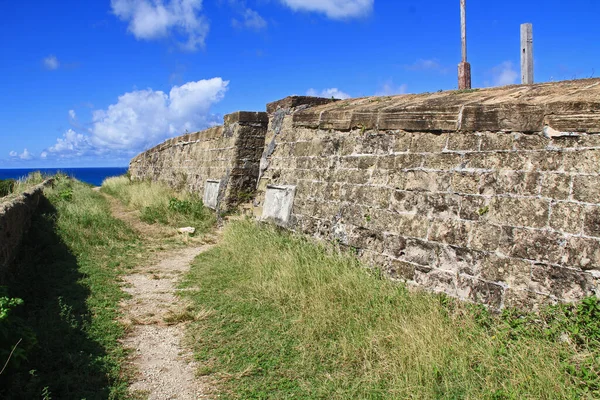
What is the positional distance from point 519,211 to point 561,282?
2.18 feet

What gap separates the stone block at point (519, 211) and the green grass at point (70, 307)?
11.1ft

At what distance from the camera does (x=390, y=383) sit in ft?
11.2

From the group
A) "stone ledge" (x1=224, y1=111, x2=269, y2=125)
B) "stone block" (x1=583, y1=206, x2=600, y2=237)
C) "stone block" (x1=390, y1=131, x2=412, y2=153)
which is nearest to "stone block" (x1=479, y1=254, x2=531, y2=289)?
"stone block" (x1=583, y1=206, x2=600, y2=237)

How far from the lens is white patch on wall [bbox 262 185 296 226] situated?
724cm

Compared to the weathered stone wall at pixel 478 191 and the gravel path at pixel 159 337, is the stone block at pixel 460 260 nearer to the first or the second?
the weathered stone wall at pixel 478 191

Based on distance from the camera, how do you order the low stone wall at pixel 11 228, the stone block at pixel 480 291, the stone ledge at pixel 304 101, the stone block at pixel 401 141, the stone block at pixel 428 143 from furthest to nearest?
the stone ledge at pixel 304 101
the low stone wall at pixel 11 228
the stone block at pixel 401 141
the stone block at pixel 428 143
the stone block at pixel 480 291

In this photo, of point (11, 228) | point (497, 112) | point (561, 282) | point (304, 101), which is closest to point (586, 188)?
point (561, 282)

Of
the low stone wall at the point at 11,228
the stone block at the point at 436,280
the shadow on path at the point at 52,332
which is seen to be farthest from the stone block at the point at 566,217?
the low stone wall at the point at 11,228

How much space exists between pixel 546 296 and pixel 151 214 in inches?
361

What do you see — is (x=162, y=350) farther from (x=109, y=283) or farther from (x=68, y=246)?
(x=68, y=246)

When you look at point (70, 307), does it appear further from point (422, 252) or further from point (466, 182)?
point (466, 182)

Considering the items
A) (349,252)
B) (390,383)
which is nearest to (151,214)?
(349,252)

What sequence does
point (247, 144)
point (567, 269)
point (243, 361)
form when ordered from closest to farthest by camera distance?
point (567, 269) < point (243, 361) < point (247, 144)

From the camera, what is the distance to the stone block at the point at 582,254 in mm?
3496
